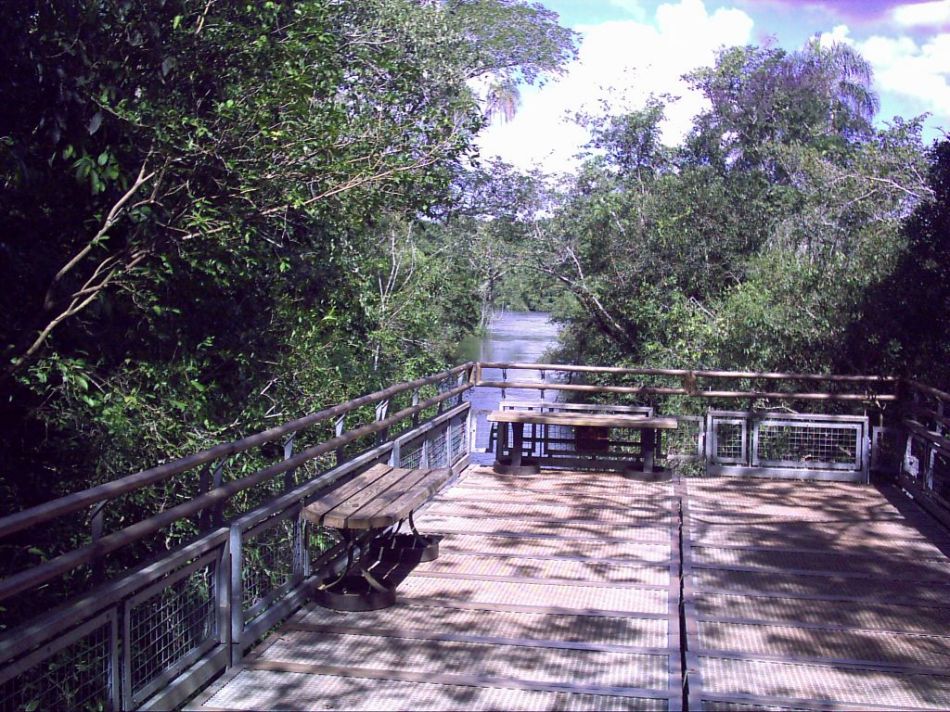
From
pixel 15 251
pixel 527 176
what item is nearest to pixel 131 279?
pixel 15 251

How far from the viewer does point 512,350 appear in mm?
36062

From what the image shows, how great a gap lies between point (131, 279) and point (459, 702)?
5.16 m

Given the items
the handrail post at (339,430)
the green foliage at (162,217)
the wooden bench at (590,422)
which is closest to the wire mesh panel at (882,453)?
the wooden bench at (590,422)

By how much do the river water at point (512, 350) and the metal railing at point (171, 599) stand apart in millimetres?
12852

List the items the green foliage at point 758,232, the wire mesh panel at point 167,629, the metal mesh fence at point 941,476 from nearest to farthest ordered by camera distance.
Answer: the wire mesh panel at point 167,629
the metal mesh fence at point 941,476
the green foliage at point 758,232

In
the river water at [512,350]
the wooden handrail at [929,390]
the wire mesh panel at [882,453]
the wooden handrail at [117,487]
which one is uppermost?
the wooden handrail at [117,487]

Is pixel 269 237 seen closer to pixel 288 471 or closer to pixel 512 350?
pixel 288 471

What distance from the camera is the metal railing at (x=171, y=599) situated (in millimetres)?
3256

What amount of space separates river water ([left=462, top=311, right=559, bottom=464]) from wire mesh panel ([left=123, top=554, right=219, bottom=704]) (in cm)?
1387

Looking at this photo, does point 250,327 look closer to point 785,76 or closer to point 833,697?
point 833,697

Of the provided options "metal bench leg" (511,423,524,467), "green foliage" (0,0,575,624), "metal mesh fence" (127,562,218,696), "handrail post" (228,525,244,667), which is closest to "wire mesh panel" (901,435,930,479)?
"metal bench leg" (511,423,524,467)

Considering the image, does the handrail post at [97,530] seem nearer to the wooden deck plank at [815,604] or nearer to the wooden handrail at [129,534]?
the wooden handrail at [129,534]

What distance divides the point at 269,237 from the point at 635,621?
5617 mm

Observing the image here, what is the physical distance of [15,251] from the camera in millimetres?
7605
